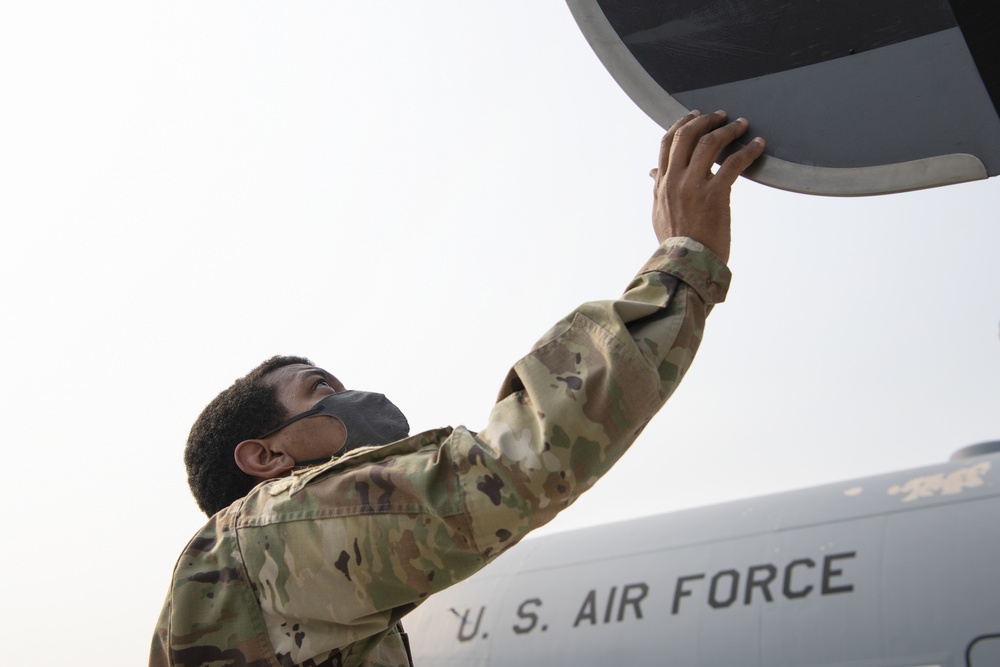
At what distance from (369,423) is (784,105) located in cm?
149

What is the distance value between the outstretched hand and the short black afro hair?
4.52 ft

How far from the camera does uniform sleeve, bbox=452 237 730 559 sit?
2.01m

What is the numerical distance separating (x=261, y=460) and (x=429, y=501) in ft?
3.41

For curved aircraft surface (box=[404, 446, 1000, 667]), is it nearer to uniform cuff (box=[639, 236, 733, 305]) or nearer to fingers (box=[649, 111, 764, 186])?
uniform cuff (box=[639, 236, 733, 305])

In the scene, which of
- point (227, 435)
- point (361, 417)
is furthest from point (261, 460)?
Answer: point (361, 417)

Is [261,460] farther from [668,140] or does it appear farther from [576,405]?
[668,140]

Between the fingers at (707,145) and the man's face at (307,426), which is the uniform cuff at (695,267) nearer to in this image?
the fingers at (707,145)

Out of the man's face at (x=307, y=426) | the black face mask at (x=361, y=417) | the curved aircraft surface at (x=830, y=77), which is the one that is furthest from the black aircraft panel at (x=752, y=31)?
the man's face at (x=307, y=426)

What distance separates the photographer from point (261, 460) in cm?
297

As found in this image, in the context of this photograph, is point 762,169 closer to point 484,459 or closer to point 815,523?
point 484,459

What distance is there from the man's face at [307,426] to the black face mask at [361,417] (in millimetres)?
15

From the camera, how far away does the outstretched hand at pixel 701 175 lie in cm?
221

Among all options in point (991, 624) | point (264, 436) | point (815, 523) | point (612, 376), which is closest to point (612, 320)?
point (612, 376)

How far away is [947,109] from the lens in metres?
2.02
